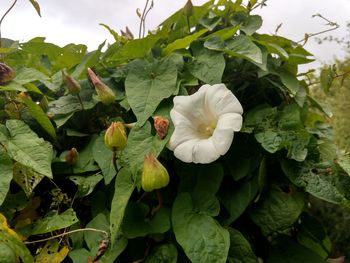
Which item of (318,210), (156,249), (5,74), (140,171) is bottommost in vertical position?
(318,210)

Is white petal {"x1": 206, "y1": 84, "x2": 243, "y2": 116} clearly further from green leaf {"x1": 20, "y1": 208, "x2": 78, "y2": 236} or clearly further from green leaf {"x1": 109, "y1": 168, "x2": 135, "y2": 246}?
green leaf {"x1": 20, "y1": 208, "x2": 78, "y2": 236}

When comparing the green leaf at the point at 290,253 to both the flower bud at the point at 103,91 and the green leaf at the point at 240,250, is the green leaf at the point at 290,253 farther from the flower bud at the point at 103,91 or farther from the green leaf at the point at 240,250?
the flower bud at the point at 103,91

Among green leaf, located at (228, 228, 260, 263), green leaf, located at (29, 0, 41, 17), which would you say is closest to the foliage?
green leaf, located at (228, 228, 260, 263)

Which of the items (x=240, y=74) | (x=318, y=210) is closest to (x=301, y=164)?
(x=240, y=74)

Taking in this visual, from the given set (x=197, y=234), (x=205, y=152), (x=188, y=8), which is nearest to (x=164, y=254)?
(x=197, y=234)

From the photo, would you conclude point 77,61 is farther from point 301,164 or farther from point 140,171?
point 301,164

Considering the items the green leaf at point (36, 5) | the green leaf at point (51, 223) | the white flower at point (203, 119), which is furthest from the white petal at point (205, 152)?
the green leaf at point (36, 5)

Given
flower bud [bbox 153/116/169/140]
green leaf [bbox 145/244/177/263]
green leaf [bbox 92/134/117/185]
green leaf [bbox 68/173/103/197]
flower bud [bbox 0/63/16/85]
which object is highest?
flower bud [bbox 0/63/16/85]

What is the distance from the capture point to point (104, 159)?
724 millimetres

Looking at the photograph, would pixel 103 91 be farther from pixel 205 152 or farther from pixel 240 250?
pixel 240 250

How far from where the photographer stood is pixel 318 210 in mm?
3084

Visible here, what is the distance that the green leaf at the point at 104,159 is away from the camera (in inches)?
27.6

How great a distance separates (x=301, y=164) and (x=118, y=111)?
1.18 feet

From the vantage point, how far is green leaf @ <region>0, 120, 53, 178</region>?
654mm
